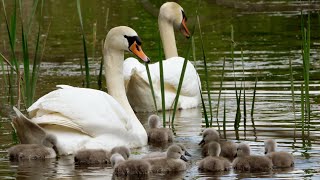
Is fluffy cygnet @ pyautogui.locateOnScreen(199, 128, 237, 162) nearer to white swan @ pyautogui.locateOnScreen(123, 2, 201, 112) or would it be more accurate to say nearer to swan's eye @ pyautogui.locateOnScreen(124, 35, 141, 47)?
swan's eye @ pyautogui.locateOnScreen(124, 35, 141, 47)

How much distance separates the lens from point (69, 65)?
17656mm

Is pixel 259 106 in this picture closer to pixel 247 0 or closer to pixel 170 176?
pixel 170 176

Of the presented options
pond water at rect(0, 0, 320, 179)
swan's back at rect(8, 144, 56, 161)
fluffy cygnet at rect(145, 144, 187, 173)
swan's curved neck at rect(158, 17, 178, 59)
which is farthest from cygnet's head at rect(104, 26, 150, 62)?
swan's curved neck at rect(158, 17, 178, 59)

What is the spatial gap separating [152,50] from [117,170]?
961 centimetres

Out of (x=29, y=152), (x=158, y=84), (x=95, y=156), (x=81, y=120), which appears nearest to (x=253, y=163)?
(x=95, y=156)

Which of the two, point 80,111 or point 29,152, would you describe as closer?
point 29,152

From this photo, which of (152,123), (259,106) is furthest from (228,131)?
(259,106)

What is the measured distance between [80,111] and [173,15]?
224 inches

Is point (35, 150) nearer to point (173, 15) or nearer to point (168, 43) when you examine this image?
point (168, 43)

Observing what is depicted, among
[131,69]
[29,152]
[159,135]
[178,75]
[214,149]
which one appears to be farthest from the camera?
[178,75]

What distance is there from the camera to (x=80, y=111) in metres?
10.8

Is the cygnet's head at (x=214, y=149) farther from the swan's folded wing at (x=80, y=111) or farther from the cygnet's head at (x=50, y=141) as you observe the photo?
the cygnet's head at (x=50, y=141)

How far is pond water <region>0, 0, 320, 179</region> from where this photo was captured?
10258 mm

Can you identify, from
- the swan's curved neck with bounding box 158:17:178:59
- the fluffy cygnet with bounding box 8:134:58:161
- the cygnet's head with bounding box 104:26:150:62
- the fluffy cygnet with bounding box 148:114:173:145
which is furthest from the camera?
the swan's curved neck with bounding box 158:17:178:59
